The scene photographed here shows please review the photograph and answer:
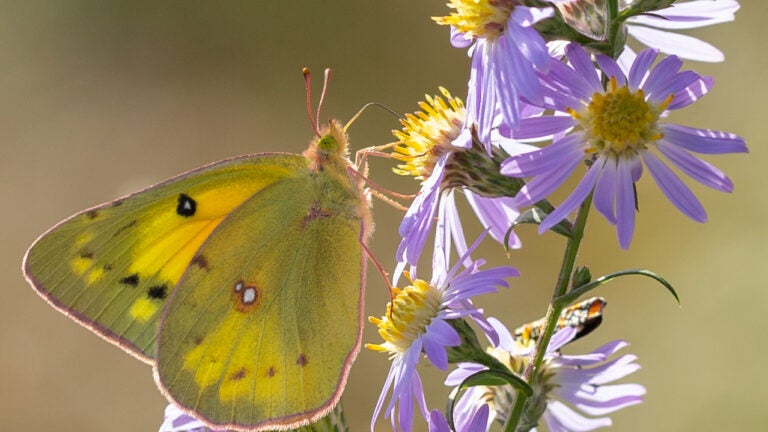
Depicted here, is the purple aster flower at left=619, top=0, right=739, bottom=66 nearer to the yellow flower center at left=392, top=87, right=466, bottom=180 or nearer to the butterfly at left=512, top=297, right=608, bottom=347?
the yellow flower center at left=392, top=87, right=466, bottom=180

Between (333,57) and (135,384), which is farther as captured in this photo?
(333,57)

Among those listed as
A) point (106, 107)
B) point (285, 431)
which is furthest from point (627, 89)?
point (106, 107)

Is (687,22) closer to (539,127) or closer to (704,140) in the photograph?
(704,140)

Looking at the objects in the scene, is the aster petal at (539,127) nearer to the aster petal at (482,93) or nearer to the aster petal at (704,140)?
the aster petal at (482,93)

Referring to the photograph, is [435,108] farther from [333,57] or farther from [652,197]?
[333,57]

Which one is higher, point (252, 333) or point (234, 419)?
point (252, 333)

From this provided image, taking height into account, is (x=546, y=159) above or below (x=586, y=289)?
above

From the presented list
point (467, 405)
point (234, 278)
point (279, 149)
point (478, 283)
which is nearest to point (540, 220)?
point (478, 283)
